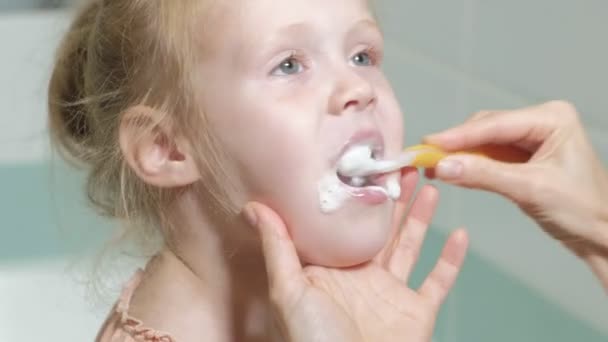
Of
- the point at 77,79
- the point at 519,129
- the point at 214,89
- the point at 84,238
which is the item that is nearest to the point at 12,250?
the point at 84,238

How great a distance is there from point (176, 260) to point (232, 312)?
3.0 inches

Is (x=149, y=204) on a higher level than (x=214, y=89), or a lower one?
lower

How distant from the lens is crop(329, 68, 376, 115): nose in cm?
87

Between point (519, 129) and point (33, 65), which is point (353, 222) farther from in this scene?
point (33, 65)

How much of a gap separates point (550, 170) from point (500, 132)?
0.18 feet

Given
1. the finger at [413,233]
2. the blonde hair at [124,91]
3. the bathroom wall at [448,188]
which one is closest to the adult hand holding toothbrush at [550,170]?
the finger at [413,233]

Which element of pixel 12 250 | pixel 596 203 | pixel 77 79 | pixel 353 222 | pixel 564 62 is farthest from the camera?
pixel 12 250

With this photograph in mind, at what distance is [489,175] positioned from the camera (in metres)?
0.91

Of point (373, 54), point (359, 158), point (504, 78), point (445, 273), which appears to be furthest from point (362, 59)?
point (504, 78)

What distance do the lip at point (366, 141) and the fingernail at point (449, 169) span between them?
0.05 meters

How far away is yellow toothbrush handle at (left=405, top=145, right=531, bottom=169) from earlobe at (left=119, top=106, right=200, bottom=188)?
0.20 meters

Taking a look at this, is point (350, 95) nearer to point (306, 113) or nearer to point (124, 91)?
point (306, 113)

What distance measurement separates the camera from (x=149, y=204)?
42.7 inches

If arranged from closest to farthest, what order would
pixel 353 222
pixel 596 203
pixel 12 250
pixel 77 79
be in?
pixel 353 222
pixel 596 203
pixel 77 79
pixel 12 250
